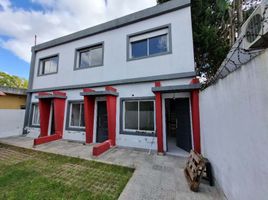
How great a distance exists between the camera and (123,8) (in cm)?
813

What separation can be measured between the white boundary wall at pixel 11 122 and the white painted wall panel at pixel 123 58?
8.52ft

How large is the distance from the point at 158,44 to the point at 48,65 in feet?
29.7

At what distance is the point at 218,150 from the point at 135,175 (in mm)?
2487

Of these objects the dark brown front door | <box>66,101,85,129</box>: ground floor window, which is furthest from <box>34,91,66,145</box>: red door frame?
the dark brown front door

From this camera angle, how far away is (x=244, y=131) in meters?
2.04

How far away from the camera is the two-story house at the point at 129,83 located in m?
6.00

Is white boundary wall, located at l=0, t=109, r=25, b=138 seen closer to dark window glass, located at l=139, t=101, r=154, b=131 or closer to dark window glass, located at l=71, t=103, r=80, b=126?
dark window glass, located at l=71, t=103, r=80, b=126

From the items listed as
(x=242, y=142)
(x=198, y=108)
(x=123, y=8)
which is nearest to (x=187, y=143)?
(x=198, y=108)

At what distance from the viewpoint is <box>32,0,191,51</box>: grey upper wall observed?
20.9 ft

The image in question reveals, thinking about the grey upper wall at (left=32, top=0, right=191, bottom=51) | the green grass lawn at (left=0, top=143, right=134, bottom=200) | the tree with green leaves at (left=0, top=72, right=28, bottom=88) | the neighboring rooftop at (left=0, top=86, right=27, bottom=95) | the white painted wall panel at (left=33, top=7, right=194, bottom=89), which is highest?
the tree with green leaves at (left=0, top=72, right=28, bottom=88)

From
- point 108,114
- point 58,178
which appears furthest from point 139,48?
point 58,178

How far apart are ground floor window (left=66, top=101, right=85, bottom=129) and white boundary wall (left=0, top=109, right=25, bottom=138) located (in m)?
4.88

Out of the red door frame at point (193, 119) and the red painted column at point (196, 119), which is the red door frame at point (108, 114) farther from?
the red painted column at point (196, 119)

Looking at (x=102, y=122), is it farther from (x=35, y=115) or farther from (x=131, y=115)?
(x=35, y=115)
